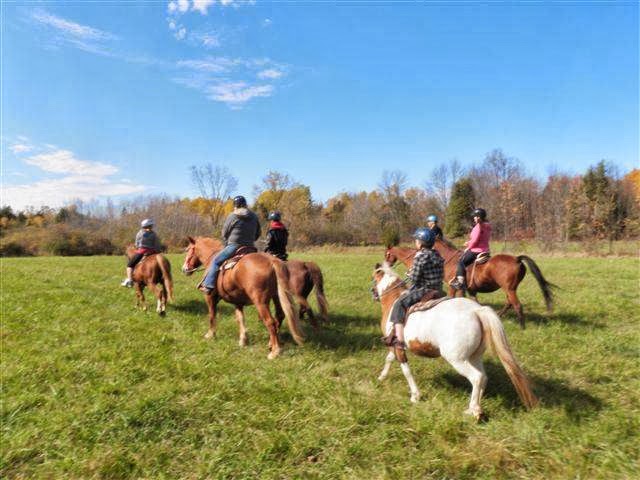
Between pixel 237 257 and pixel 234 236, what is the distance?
531 mm

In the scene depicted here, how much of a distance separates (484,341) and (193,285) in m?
12.6

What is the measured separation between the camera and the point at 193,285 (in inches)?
581

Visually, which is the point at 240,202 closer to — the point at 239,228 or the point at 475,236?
the point at 239,228

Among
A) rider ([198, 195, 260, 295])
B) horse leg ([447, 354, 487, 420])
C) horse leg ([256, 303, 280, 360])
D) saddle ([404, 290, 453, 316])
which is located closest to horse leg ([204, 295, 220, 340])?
rider ([198, 195, 260, 295])

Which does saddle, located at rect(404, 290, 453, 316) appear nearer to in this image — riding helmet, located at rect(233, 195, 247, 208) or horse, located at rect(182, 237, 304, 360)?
horse, located at rect(182, 237, 304, 360)

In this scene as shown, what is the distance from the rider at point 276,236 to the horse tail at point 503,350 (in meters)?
6.21

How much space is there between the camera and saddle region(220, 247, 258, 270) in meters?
7.50

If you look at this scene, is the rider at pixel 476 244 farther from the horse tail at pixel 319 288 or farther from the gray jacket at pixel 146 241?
the gray jacket at pixel 146 241

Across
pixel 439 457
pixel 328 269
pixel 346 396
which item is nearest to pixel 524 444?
pixel 439 457

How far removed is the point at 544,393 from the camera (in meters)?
5.15

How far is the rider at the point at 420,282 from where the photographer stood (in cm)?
521

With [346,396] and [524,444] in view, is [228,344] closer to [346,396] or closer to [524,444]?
[346,396]

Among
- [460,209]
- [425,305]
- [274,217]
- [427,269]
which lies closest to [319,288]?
[274,217]

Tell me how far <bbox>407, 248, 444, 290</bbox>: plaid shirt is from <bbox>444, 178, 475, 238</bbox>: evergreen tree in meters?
45.4
